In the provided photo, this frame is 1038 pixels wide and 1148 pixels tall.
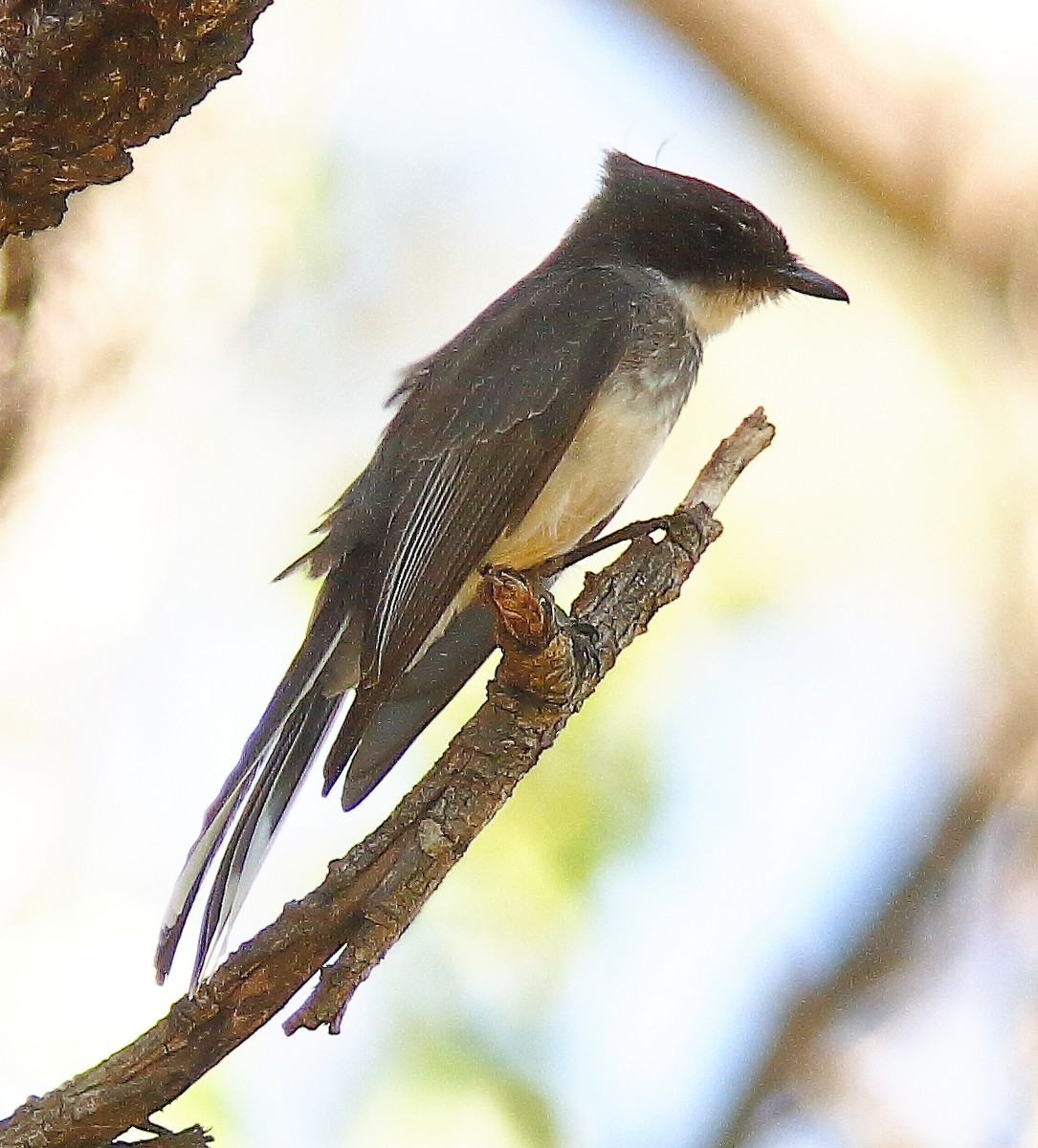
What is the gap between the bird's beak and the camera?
8.95 ft

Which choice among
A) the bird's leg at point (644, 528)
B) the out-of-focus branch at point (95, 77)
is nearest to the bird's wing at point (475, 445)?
the bird's leg at point (644, 528)

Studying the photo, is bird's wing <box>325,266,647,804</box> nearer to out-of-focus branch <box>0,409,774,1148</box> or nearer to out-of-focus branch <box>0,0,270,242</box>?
out-of-focus branch <box>0,409,774,1148</box>

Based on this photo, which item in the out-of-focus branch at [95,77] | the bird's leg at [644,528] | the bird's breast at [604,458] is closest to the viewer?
the out-of-focus branch at [95,77]

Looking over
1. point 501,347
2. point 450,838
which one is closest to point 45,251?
point 501,347

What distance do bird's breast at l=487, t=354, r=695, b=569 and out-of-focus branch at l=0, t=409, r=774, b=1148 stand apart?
51cm

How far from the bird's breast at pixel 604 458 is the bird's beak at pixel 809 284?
18.0 inches

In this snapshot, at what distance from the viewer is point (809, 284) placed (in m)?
2.73

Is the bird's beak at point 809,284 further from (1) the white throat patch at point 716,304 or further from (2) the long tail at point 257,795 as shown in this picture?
(2) the long tail at point 257,795

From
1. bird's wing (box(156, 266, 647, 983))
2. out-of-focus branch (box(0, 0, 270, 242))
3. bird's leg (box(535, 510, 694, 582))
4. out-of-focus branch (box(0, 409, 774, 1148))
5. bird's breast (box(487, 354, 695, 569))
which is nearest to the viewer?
out-of-focus branch (box(0, 0, 270, 242))

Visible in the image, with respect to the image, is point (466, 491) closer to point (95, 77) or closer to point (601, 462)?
point (601, 462)

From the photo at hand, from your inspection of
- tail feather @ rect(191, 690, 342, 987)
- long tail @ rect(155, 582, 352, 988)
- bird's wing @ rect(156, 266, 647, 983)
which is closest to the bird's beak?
bird's wing @ rect(156, 266, 647, 983)

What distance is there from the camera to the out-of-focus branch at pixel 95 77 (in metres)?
1.40

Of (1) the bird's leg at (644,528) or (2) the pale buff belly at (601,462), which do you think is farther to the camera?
(2) the pale buff belly at (601,462)

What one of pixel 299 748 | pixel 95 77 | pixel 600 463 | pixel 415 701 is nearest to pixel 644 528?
pixel 600 463
